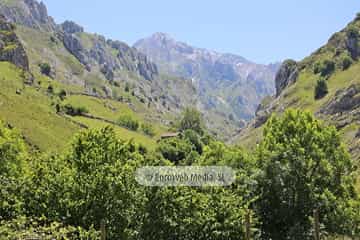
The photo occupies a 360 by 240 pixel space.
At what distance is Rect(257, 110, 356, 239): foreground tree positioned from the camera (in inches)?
1470

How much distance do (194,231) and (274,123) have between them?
15655 mm

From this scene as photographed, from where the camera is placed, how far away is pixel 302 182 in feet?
123

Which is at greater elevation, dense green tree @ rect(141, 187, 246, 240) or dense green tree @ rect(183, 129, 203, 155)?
dense green tree @ rect(183, 129, 203, 155)

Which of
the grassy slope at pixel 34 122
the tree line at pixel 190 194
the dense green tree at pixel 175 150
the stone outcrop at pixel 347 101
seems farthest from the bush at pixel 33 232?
the stone outcrop at pixel 347 101

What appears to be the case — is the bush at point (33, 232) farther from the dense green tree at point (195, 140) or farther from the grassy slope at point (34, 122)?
the dense green tree at point (195, 140)

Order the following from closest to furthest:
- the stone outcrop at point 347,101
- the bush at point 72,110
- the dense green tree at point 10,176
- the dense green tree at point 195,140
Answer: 1. the dense green tree at point 10,176
2. the dense green tree at point 195,140
3. the bush at point 72,110
4. the stone outcrop at point 347,101

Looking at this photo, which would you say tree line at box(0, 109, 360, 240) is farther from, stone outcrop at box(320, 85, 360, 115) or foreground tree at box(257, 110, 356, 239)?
stone outcrop at box(320, 85, 360, 115)

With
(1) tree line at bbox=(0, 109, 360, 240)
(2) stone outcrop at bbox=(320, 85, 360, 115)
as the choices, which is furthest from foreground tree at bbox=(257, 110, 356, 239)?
(2) stone outcrop at bbox=(320, 85, 360, 115)

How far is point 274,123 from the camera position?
4381 centimetres

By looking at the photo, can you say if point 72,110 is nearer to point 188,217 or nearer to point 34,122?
point 34,122

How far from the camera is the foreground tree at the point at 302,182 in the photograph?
1470 inches

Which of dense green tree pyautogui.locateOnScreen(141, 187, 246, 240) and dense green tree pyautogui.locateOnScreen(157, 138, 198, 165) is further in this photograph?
dense green tree pyautogui.locateOnScreen(157, 138, 198, 165)

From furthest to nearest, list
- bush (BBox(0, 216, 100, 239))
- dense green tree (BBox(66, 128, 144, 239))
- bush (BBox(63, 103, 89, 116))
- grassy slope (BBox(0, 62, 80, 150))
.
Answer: bush (BBox(63, 103, 89, 116)), grassy slope (BBox(0, 62, 80, 150)), dense green tree (BBox(66, 128, 144, 239)), bush (BBox(0, 216, 100, 239))

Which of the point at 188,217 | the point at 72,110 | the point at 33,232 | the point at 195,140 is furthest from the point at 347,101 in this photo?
the point at 33,232
